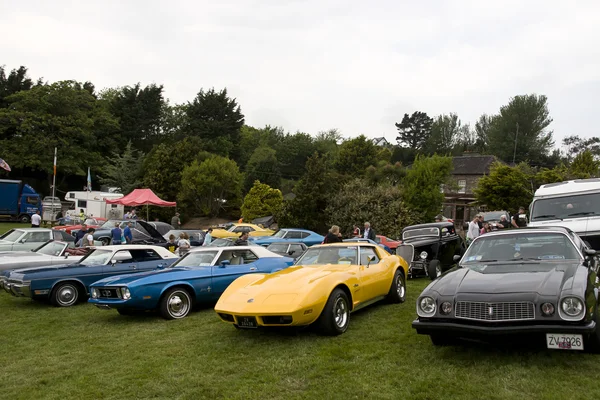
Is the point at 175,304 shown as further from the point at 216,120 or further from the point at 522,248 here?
the point at 216,120

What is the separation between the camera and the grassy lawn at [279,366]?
187 inches

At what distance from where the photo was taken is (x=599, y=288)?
5.94 metres

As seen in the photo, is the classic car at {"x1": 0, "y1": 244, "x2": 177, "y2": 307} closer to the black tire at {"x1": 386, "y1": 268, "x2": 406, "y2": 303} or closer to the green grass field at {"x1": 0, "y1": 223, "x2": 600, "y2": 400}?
the green grass field at {"x1": 0, "y1": 223, "x2": 600, "y2": 400}

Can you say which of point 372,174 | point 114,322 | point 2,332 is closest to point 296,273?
point 114,322

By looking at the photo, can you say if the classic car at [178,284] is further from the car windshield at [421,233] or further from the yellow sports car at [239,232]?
the yellow sports car at [239,232]

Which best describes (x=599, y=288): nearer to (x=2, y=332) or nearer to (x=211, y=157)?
(x=2, y=332)

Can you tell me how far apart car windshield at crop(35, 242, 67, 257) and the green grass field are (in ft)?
18.9

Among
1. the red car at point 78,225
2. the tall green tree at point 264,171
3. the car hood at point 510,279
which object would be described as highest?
the tall green tree at point 264,171

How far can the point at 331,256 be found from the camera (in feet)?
26.8

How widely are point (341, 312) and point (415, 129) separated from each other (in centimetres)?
9246

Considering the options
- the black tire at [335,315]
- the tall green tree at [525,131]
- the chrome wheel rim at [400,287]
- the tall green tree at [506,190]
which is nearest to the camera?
the black tire at [335,315]

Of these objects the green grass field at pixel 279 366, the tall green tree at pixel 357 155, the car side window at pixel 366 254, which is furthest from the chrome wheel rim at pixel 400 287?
the tall green tree at pixel 357 155

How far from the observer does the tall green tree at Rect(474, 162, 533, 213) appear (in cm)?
2992

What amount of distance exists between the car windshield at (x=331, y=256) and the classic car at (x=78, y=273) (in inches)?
169
